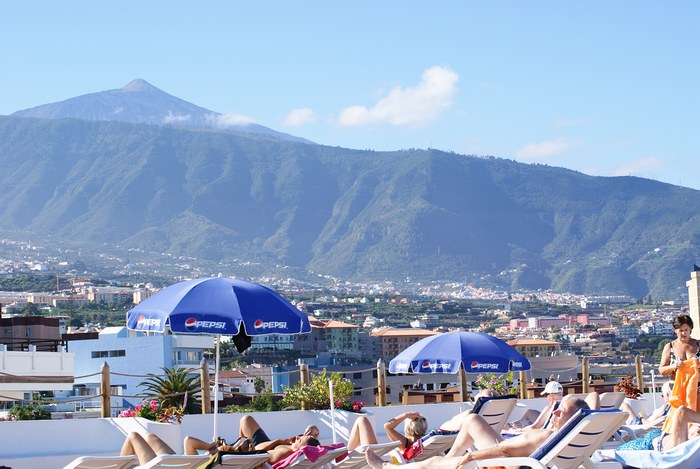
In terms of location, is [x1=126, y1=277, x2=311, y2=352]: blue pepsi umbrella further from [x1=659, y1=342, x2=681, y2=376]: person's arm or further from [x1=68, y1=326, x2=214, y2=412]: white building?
[x1=68, y1=326, x2=214, y2=412]: white building

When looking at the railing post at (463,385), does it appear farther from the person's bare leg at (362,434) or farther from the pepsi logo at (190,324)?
the pepsi logo at (190,324)

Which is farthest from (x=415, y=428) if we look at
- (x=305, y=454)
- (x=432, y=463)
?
(x=432, y=463)

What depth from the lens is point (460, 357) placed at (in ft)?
39.2

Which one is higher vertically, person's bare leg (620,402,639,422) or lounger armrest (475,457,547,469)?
lounger armrest (475,457,547,469)

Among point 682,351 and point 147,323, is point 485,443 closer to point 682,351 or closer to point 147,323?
point 682,351

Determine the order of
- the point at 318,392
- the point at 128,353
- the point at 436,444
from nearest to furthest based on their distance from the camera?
1. the point at 436,444
2. the point at 318,392
3. the point at 128,353

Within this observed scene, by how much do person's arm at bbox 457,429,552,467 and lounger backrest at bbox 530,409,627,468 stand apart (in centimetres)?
7

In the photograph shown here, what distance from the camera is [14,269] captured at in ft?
635

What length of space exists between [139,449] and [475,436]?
6.84 feet

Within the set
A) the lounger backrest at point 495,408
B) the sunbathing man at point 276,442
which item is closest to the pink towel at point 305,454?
the sunbathing man at point 276,442

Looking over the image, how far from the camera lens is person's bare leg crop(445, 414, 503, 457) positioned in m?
Result: 6.80

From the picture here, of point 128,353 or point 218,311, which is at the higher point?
point 218,311

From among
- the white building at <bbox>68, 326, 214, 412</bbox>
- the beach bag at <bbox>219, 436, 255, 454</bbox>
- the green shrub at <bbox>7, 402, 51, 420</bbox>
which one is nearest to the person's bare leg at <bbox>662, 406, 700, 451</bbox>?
the beach bag at <bbox>219, 436, 255, 454</bbox>

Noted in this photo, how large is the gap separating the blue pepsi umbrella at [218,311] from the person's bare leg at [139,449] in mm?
1300
